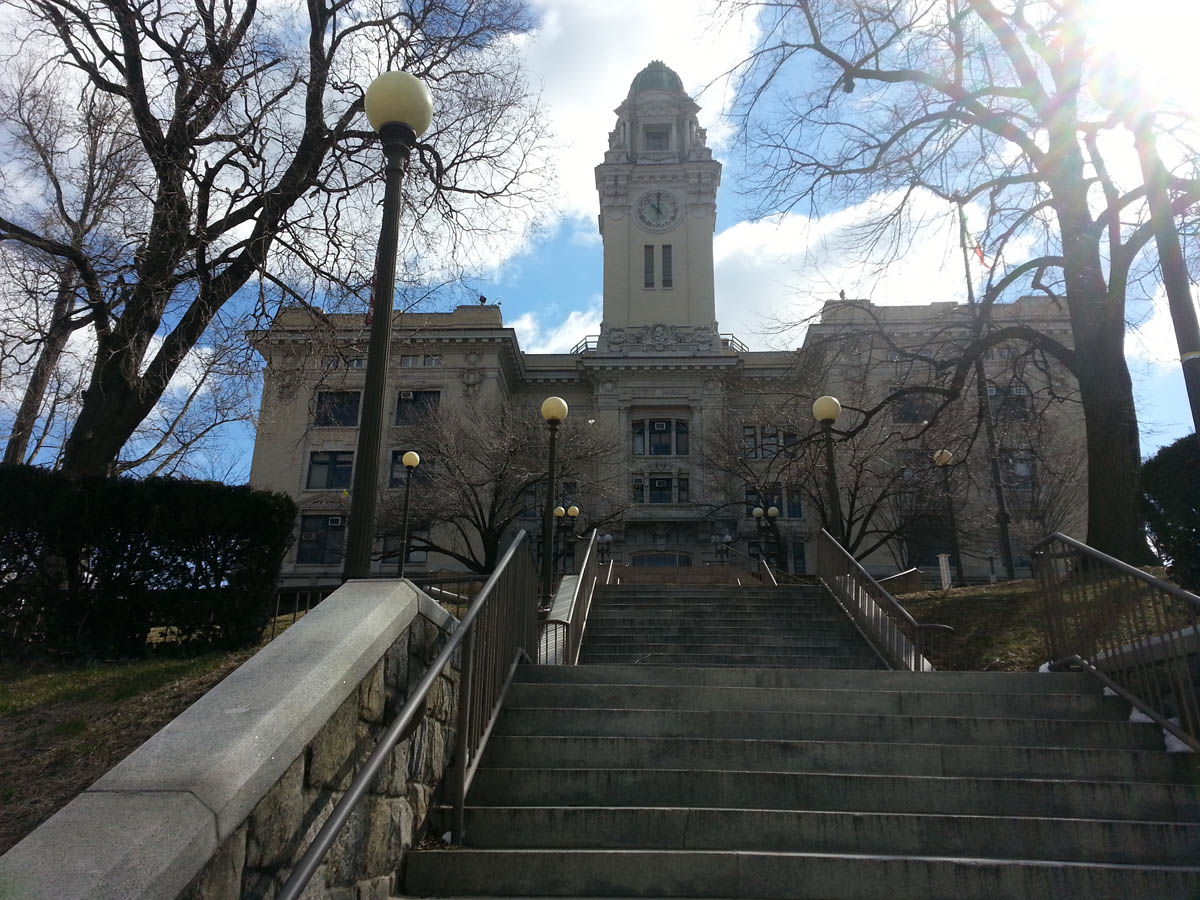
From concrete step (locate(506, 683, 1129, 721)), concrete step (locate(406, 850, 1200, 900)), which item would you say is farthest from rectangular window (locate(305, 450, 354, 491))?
concrete step (locate(406, 850, 1200, 900))

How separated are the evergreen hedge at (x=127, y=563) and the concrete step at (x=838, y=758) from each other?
4.26 m

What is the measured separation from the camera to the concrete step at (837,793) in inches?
186

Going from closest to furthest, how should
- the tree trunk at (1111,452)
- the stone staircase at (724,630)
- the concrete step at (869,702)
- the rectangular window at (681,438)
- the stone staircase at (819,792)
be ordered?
the stone staircase at (819,792) < the concrete step at (869,702) < the stone staircase at (724,630) < the tree trunk at (1111,452) < the rectangular window at (681,438)

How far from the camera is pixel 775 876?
409cm

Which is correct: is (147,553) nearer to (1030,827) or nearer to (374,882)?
(374,882)

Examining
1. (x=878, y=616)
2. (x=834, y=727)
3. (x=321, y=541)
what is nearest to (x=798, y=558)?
(x=321, y=541)

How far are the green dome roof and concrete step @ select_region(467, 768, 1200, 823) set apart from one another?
56304mm

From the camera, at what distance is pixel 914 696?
19.9 feet

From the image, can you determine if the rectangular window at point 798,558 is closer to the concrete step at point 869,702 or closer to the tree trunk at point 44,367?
the tree trunk at point 44,367

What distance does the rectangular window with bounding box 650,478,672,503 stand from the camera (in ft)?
146

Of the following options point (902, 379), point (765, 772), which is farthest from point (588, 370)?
point (765, 772)

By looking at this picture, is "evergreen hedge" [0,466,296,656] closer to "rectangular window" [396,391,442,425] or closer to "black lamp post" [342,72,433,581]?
"black lamp post" [342,72,433,581]

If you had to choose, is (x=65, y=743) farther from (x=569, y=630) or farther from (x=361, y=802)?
(x=569, y=630)

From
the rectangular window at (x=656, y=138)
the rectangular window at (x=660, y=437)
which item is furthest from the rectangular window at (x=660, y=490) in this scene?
the rectangular window at (x=656, y=138)
